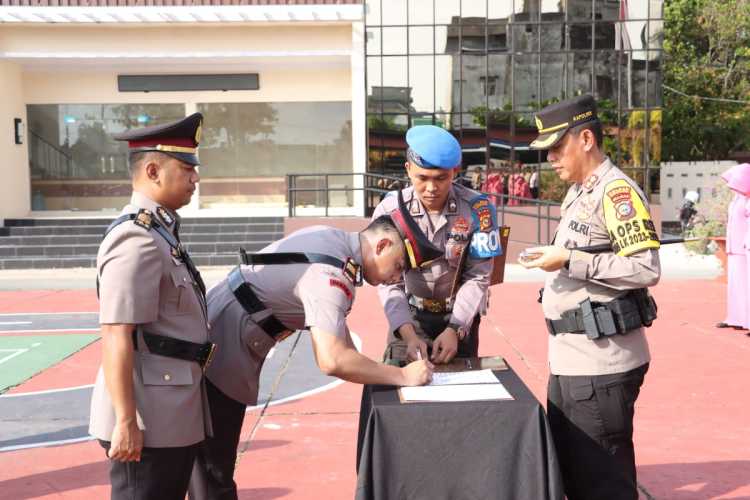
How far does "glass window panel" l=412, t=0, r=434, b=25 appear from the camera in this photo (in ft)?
67.4

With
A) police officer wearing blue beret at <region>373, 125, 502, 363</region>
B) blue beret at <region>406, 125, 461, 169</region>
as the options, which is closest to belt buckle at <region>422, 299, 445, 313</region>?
police officer wearing blue beret at <region>373, 125, 502, 363</region>

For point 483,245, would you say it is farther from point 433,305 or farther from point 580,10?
point 580,10

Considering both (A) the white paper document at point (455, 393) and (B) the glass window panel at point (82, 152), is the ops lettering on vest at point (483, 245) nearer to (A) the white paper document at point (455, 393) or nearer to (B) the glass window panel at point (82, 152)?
(A) the white paper document at point (455, 393)

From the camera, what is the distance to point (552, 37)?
68.2 ft

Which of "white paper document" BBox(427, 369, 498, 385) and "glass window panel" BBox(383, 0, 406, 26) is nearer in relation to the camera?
"white paper document" BBox(427, 369, 498, 385)

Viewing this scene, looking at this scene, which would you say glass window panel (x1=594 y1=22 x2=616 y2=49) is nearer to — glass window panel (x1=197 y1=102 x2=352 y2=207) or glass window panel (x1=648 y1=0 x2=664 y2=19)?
glass window panel (x1=648 y1=0 x2=664 y2=19)

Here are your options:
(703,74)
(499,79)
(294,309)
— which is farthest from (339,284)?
(703,74)

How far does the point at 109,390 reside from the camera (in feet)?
8.29

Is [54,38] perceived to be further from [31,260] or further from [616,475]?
[616,475]

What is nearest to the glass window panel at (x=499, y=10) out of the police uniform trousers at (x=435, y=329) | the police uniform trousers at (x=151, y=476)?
the police uniform trousers at (x=435, y=329)

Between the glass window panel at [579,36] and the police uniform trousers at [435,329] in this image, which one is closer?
the police uniform trousers at [435,329]

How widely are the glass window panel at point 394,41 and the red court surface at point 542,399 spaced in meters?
12.7

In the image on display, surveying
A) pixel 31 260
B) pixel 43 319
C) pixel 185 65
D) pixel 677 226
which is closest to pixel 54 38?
pixel 185 65

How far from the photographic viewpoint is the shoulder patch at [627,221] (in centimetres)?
302
